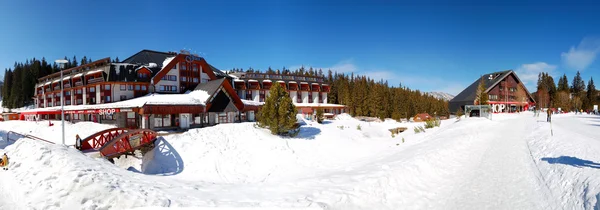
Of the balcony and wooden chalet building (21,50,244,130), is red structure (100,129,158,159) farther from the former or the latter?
the balcony

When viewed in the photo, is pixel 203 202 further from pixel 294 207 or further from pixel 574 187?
pixel 574 187

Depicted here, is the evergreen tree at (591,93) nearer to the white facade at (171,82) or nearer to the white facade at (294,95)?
the white facade at (294,95)

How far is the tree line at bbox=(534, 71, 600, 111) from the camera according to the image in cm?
7875

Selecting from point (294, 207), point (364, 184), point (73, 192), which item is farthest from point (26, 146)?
point (364, 184)

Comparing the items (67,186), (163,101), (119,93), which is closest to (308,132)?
(163,101)

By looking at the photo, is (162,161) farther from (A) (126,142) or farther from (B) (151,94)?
(B) (151,94)

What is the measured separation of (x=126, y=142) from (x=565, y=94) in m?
103

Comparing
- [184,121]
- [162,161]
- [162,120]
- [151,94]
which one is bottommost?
[162,161]

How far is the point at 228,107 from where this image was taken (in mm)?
37719

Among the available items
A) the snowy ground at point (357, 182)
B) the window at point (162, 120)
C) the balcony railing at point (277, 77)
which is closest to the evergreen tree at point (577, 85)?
the balcony railing at point (277, 77)

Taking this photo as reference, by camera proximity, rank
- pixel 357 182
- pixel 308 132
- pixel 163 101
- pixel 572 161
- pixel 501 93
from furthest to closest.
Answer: pixel 501 93
pixel 308 132
pixel 163 101
pixel 572 161
pixel 357 182

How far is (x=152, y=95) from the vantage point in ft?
125

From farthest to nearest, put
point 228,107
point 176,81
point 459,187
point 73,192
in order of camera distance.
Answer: point 176,81
point 228,107
point 459,187
point 73,192

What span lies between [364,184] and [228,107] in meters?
28.7
